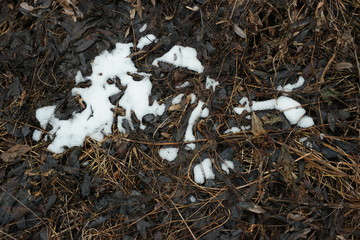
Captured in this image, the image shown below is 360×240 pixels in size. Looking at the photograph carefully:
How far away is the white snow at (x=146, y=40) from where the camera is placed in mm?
1938

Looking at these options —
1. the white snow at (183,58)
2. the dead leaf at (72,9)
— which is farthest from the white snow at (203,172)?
the dead leaf at (72,9)

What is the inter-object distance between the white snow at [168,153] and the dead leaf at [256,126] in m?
0.41

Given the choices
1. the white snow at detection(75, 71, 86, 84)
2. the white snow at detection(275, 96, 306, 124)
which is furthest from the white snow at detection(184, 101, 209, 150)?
the white snow at detection(75, 71, 86, 84)

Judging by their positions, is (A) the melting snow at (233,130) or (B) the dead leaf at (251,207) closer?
(B) the dead leaf at (251,207)

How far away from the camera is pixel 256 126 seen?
1788 millimetres

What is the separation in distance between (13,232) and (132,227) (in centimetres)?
60

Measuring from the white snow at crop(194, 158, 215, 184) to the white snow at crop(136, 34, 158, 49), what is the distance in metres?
0.71

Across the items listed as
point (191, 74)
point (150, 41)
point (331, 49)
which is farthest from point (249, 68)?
point (150, 41)

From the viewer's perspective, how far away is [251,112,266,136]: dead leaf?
178 centimetres

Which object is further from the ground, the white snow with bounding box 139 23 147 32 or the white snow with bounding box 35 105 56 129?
the white snow with bounding box 139 23 147 32

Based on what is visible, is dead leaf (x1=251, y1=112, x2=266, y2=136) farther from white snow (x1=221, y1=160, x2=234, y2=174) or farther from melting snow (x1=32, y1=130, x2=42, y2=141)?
melting snow (x1=32, y1=130, x2=42, y2=141)

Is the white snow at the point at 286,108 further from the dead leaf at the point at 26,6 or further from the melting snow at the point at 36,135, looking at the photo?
the dead leaf at the point at 26,6

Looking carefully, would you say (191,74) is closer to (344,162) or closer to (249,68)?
(249,68)

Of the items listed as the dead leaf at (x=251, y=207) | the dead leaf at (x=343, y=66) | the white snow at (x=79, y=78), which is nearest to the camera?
the dead leaf at (x=251, y=207)
